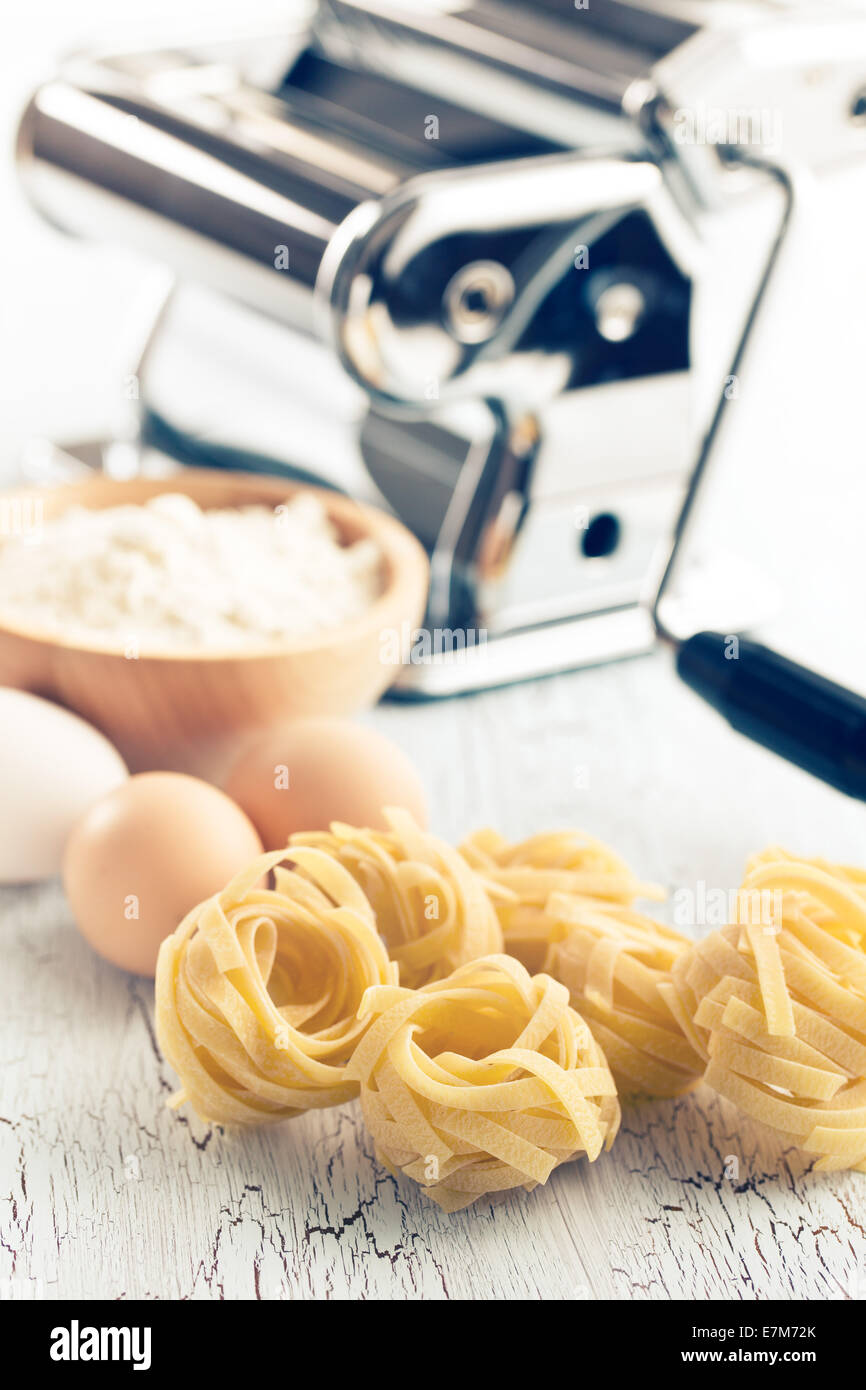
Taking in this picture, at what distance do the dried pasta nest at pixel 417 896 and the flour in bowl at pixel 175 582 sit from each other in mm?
181

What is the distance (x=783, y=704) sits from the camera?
79cm

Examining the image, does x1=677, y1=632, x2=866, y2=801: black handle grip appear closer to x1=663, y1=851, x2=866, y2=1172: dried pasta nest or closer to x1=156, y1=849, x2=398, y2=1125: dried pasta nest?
x1=663, y1=851, x2=866, y2=1172: dried pasta nest

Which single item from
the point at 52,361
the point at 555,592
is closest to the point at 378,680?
the point at 555,592

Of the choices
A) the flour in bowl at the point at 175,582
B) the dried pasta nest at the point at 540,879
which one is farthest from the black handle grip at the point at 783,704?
the flour in bowl at the point at 175,582

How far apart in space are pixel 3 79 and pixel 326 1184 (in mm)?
1565

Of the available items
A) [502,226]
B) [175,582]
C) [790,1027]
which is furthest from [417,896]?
[502,226]

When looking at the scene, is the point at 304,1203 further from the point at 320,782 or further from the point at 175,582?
the point at 175,582

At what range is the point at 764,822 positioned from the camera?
0.94 meters

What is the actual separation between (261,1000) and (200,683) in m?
0.25

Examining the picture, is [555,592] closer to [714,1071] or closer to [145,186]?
[145,186]

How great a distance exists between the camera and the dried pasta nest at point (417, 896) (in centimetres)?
69

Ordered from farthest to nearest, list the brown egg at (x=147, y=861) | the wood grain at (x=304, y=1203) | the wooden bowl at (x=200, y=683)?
the wooden bowl at (x=200, y=683)
the brown egg at (x=147, y=861)
the wood grain at (x=304, y=1203)

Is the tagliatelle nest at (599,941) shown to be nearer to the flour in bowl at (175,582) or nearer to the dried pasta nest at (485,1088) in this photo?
the dried pasta nest at (485,1088)

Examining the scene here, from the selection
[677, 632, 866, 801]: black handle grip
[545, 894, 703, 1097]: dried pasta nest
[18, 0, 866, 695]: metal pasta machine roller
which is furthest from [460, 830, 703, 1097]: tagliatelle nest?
[18, 0, 866, 695]: metal pasta machine roller
